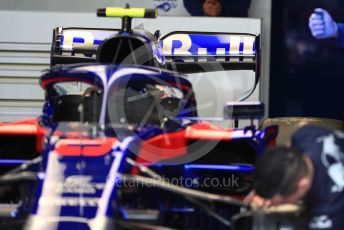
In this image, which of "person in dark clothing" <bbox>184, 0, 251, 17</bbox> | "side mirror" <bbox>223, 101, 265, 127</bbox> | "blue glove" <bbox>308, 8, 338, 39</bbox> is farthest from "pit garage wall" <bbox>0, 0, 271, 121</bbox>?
"side mirror" <bbox>223, 101, 265, 127</bbox>

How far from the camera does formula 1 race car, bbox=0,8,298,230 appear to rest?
12.2 ft

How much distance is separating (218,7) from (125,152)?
14.7ft

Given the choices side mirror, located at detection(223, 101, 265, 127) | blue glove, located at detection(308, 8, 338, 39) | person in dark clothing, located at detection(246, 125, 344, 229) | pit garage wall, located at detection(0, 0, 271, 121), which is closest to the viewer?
person in dark clothing, located at detection(246, 125, 344, 229)

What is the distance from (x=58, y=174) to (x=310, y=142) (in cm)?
129

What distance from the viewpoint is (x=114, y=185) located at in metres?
3.78

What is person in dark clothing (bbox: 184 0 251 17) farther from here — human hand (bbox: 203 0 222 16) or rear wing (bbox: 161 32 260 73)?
rear wing (bbox: 161 32 260 73)

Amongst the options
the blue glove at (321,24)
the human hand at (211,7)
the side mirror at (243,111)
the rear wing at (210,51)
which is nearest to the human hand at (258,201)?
the side mirror at (243,111)

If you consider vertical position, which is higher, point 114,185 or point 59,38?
point 59,38

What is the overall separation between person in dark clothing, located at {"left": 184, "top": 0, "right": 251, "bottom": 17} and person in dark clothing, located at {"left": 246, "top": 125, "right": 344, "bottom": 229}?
176 inches

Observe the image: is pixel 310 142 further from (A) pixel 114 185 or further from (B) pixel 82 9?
(B) pixel 82 9

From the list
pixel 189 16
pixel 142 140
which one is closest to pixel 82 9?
pixel 189 16

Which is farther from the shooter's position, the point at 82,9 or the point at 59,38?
the point at 82,9

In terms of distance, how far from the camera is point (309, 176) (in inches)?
136

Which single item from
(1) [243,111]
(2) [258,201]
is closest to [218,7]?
(1) [243,111]
